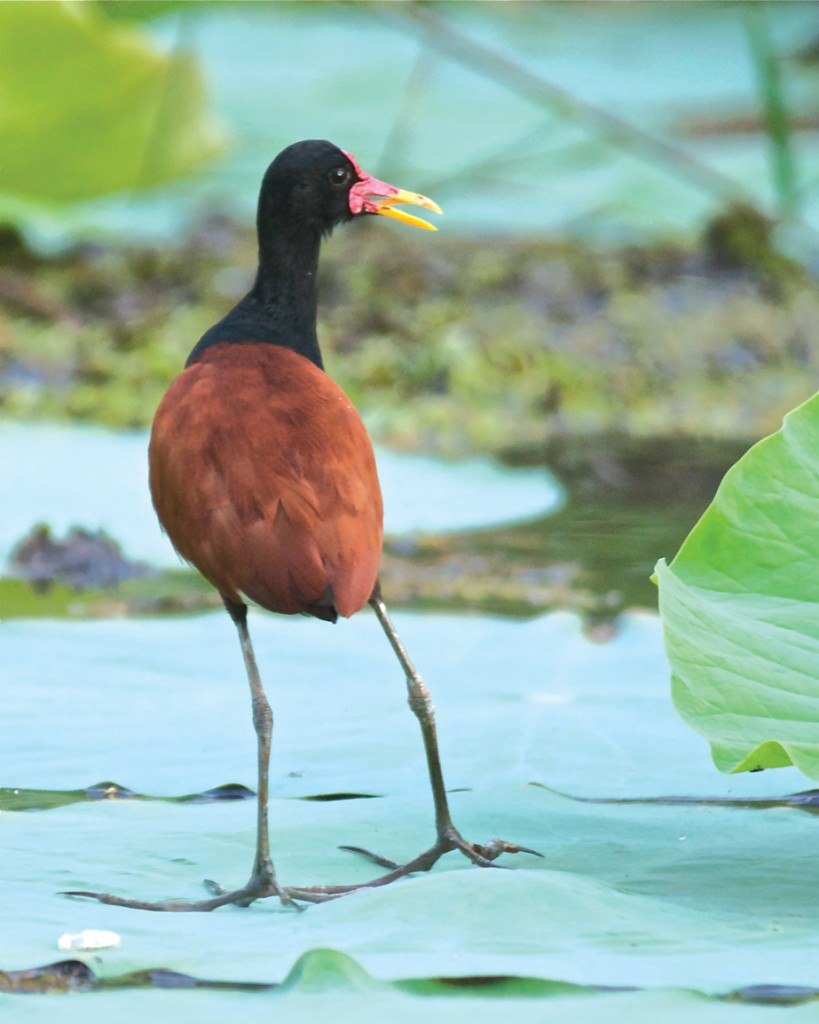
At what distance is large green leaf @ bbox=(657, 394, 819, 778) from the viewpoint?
150cm

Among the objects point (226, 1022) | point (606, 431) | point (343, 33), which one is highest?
point (343, 33)

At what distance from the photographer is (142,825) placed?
1.66 m

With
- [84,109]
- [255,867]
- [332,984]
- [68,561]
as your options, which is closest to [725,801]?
[255,867]

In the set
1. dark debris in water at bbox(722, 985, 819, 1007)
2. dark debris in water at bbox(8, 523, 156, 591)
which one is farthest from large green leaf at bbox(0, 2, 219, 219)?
dark debris in water at bbox(722, 985, 819, 1007)

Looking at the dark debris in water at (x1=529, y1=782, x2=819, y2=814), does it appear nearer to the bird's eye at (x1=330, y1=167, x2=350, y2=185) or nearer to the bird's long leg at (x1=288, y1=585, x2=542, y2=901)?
the bird's long leg at (x1=288, y1=585, x2=542, y2=901)

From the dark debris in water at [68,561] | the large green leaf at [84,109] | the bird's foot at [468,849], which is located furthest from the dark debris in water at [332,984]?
the large green leaf at [84,109]

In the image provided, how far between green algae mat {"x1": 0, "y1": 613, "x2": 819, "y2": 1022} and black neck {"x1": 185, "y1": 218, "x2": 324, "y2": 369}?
46cm

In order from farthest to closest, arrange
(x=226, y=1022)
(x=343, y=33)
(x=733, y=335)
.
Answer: (x=343, y=33), (x=733, y=335), (x=226, y=1022)

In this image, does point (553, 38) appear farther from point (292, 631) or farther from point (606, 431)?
point (292, 631)

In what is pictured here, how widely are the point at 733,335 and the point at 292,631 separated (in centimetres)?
311

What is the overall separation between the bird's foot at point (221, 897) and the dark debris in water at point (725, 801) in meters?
0.41

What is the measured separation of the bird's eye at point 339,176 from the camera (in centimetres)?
202

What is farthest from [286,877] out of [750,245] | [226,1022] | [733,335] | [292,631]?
[750,245]

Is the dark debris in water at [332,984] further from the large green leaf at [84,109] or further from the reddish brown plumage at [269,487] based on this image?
the large green leaf at [84,109]
